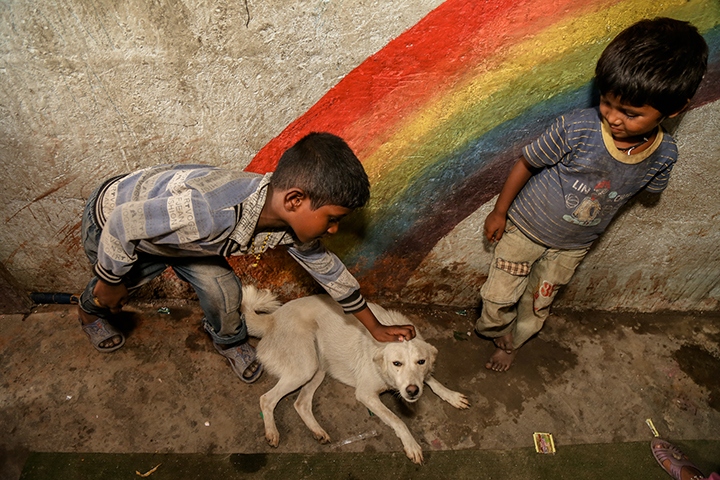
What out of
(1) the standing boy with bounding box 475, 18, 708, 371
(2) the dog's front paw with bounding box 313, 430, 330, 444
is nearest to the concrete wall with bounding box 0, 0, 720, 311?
(1) the standing boy with bounding box 475, 18, 708, 371

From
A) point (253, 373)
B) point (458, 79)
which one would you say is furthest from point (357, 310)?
point (458, 79)

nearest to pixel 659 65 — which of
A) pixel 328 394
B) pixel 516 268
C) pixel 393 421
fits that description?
pixel 516 268

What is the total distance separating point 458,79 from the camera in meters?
2.02

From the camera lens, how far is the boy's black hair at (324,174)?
156 centimetres

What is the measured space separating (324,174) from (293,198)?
16cm

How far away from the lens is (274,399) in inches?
92.4

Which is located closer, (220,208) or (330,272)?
(220,208)

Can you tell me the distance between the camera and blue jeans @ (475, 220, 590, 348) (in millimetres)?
2293

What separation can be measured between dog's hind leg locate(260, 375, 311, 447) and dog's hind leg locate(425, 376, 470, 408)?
0.77 meters

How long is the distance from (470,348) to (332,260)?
1354 mm

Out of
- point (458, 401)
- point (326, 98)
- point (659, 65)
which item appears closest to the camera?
point (659, 65)

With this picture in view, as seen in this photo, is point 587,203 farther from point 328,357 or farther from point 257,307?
point 257,307

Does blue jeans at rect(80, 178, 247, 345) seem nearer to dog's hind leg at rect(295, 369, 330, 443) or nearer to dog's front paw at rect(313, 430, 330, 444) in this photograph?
dog's hind leg at rect(295, 369, 330, 443)

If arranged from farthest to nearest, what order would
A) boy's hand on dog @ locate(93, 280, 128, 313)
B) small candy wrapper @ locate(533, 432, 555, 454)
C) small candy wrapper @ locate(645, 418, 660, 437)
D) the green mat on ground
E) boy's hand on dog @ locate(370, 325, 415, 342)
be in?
small candy wrapper @ locate(645, 418, 660, 437), small candy wrapper @ locate(533, 432, 555, 454), boy's hand on dog @ locate(370, 325, 415, 342), the green mat on ground, boy's hand on dog @ locate(93, 280, 128, 313)
